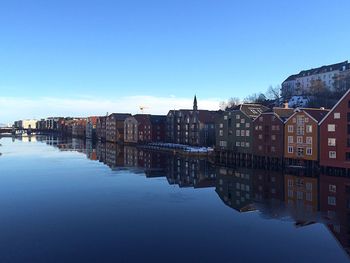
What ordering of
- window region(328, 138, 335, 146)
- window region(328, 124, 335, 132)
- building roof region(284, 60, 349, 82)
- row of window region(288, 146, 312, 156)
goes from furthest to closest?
building roof region(284, 60, 349, 82), row of window region(288, 146, 312, 156), window region(328, 124, 335, 132), window region(328, 138, 335, 146)

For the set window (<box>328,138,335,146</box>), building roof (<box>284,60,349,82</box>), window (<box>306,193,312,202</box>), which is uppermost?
building roof (<box>284,60,349,82</box>)

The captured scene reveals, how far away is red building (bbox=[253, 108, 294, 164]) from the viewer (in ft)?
166

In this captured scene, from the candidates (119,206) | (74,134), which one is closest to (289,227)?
(119,206)

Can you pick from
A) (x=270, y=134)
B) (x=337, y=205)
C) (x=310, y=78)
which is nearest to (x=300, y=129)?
(x=270, y=134)

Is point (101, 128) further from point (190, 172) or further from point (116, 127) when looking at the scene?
point (190, 172)

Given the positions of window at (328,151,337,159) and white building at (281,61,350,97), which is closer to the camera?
window at (328,151,337,159)

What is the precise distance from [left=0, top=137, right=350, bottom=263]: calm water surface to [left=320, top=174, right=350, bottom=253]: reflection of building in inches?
2.7

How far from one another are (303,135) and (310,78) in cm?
7019

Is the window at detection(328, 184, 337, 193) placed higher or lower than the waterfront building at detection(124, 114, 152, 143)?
lower

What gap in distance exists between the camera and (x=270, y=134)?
5203cm

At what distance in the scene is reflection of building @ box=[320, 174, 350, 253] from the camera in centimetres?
1948

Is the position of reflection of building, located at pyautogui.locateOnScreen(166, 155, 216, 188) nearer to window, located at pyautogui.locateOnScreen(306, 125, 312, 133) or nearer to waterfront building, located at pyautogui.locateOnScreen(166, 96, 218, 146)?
window, located at pyautogui.locateOnScreen(306, 125, 312, 133)

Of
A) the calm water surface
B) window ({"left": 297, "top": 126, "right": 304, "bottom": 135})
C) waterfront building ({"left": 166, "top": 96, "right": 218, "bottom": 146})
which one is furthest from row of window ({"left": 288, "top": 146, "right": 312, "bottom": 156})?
waterfront building ({"left": 166, "top": 96, "right": 218, "bottom": 146})

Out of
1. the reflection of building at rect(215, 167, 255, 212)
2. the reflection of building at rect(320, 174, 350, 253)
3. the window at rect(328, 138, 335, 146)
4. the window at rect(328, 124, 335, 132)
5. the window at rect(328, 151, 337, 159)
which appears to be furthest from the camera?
the window at rect(328, 124, 335, 132)
